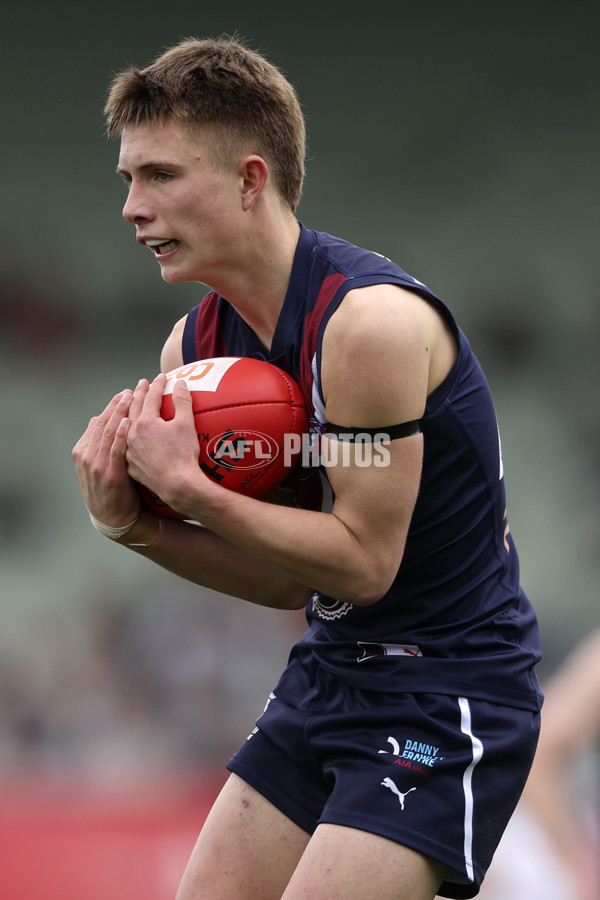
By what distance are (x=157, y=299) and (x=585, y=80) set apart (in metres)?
2.68

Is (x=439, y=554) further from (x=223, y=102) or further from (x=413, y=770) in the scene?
(x=223, y=102)

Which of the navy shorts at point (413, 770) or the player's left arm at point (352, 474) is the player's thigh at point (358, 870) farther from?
the player's left arm at point (352, 474)

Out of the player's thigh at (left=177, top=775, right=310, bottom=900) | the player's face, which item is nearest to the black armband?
the player's face

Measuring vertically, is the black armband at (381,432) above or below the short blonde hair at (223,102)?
below

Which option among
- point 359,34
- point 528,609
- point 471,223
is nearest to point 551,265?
point 471,223

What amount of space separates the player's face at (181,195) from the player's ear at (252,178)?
2 centimetres

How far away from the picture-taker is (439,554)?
252cm

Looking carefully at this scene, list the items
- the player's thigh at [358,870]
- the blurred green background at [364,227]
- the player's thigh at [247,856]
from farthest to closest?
the blurred green background at [364,227], the player's thigh at [247,856], the player's thigh at [358,870]

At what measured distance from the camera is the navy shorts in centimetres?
233

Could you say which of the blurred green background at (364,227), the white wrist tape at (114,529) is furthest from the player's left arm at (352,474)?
the blurred green background at (364,227)

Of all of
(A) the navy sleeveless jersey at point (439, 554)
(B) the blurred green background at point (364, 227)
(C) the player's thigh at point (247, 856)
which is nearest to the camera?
(A) the navy sleeveless jersey at point (439, 554)

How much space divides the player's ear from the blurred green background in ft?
12.4

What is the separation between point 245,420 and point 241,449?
2.5 inches

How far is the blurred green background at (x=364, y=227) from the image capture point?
629 centimetres
